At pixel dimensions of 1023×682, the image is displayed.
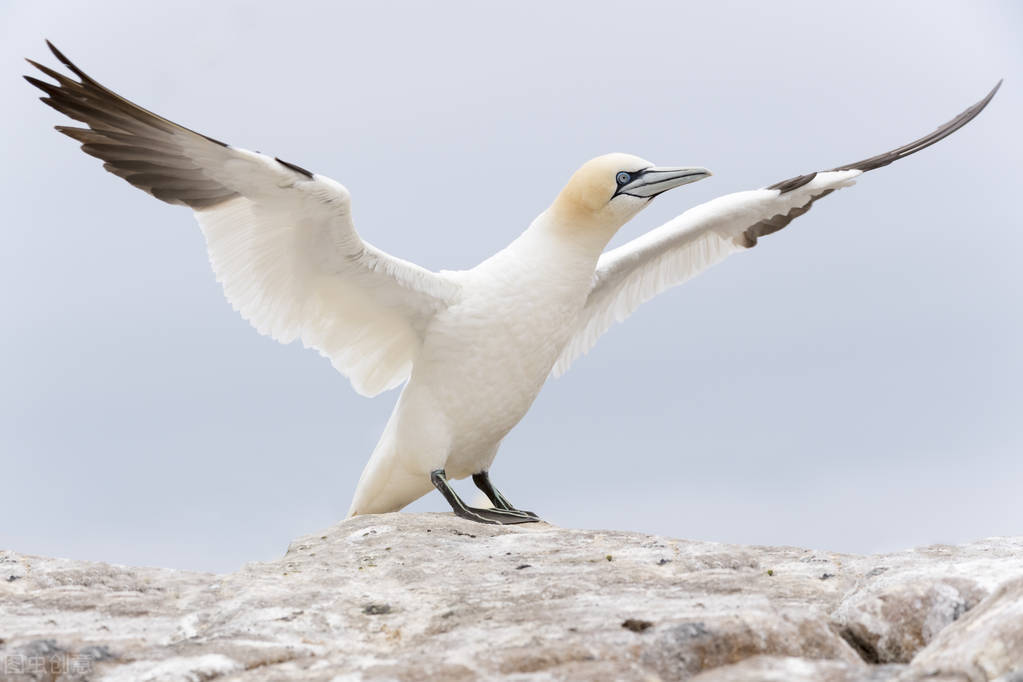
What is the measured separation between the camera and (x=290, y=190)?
260 inches

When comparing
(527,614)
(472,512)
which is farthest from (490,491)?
(527,614)

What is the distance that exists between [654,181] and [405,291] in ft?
5.88

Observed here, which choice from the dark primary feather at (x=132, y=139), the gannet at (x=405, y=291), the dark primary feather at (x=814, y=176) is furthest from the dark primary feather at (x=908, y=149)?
the dark primary feather at (x=132, y=139)

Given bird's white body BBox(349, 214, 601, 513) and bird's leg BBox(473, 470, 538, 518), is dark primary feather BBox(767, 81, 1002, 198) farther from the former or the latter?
bird's leg BBox(473, 470, 538, 518)

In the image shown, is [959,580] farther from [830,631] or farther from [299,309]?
[299,309]

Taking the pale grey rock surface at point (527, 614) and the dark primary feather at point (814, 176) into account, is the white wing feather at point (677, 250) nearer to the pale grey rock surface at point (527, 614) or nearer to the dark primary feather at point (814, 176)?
the dark primary feather at point (814, 176)

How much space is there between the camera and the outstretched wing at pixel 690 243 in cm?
892

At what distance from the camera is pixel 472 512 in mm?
7387

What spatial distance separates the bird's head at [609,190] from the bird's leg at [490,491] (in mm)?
1858

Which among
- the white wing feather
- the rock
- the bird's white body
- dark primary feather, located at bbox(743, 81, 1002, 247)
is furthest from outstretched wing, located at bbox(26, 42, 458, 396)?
the rock

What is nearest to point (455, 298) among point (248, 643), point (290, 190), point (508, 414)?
point (508, 414)

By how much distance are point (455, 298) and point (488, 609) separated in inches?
130

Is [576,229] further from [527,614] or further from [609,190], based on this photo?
[527,614]

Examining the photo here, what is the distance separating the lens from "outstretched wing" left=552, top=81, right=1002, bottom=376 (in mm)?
8922
